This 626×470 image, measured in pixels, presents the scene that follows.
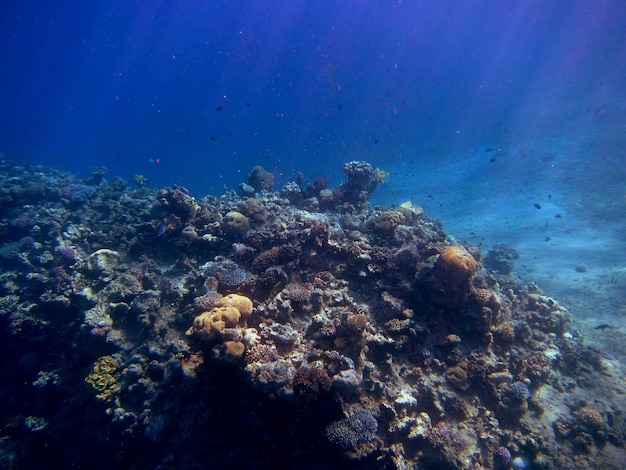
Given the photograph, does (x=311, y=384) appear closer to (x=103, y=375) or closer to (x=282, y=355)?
(x=282, y=355)

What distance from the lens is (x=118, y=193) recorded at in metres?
18.5

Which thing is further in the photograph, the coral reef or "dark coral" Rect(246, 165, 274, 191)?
"dark coral" Rect(246, 165, 274, 191)

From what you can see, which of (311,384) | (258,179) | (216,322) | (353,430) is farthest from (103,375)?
(258,179)

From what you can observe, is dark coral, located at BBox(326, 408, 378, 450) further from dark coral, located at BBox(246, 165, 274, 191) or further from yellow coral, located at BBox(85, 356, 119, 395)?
dark coral, located at BBox(246, 165, 274, 191)

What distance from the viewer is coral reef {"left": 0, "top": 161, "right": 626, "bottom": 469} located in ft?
21.0

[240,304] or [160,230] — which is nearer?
[240,304]

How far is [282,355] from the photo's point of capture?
22.2 ft

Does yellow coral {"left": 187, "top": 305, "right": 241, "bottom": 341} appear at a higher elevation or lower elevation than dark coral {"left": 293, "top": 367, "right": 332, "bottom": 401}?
higher

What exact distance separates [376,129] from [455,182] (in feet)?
179

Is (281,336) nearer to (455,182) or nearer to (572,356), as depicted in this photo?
(572,356)

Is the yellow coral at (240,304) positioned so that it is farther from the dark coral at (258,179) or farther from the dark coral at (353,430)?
the dark coral at (258,179)

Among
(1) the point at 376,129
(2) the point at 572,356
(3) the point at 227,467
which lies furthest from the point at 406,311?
(1) the point at 376,129

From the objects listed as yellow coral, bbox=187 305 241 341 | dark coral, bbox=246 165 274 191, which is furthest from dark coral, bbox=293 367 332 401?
dark coral, bbox=246 165 274 191

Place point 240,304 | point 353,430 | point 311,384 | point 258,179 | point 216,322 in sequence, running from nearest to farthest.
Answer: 1. point 311,384
2. point 353,430
3. point 216,322
4. point 240,304
5. point 258,179
